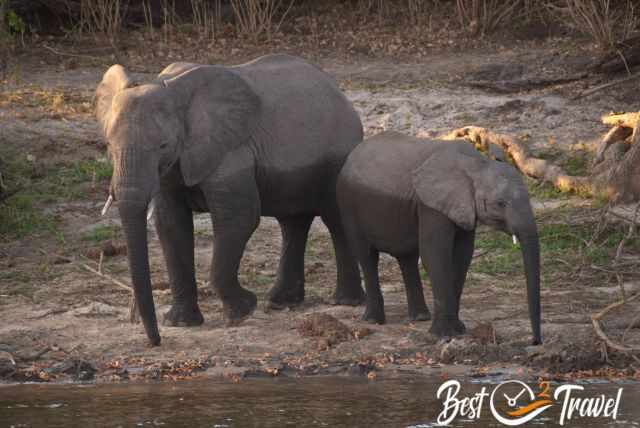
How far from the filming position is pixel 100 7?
1978cm

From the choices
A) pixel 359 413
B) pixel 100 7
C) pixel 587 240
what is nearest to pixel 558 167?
pixel 587 240

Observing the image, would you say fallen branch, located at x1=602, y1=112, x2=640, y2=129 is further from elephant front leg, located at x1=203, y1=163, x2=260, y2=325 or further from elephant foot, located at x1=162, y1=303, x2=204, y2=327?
elephant foot, located at x1=162, y1=303, x2=204, y2=327

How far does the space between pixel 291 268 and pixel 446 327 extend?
1694 mm

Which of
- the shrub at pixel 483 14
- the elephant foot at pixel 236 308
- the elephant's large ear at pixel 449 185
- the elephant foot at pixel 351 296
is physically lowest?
the elephant foot at pixel 351 296

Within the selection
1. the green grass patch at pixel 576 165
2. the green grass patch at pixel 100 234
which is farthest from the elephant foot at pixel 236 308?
the green grass patch at pixel 576 165

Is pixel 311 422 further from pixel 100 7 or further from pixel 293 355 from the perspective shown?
pixel 100 7

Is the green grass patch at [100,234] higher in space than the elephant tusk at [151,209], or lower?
lower

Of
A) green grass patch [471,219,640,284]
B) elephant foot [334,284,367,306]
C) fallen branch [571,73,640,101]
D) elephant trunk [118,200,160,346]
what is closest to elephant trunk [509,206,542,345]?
elephant foot [334,284,367,306]

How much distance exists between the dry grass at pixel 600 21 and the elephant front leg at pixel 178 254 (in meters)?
7.81

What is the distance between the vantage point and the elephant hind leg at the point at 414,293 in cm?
1036

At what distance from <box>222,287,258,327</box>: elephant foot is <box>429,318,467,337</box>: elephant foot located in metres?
1.41

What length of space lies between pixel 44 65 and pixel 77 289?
25.3 ft

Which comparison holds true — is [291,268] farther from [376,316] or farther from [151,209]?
A: [151,209]

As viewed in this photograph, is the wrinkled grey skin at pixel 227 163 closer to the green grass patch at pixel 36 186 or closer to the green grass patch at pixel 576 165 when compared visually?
the green grass patch at pixel 36 186
